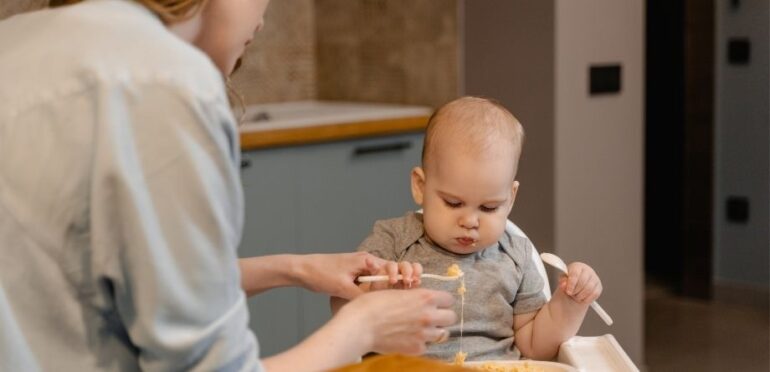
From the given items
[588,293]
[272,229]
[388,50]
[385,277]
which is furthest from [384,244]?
[388,50]

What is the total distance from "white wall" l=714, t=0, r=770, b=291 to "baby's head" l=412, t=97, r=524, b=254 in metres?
3.55

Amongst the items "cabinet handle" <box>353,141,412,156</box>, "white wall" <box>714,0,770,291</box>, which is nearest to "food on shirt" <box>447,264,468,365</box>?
"cabinet handle" <box>353,141,412,156</box>

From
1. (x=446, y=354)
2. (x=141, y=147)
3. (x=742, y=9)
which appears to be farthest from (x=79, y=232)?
(x=742, y=9)

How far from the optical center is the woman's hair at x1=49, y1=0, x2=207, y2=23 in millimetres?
1247

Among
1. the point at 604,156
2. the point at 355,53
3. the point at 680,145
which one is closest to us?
the point at 604,156

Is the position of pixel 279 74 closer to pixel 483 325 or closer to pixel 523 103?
pixel 523 103

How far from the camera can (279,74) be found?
14.6ft

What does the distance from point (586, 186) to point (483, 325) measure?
225 cm

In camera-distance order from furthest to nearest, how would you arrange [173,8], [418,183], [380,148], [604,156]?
[604,156] → [380,148] → [418,183] → [173,8]

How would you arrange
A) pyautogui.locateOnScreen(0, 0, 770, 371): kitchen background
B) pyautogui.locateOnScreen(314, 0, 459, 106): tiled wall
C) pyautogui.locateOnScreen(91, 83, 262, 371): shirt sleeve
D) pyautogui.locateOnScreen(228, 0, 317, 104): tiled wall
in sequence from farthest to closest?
pyautogui.locateOnScreen(228, 0, 317, 104): tiled wall < pyautogui.locateOnScreen(314, 0, 459, 106): tiled wall < pyautogui.locateOnScreen(0, 0, 770, 371): kitchen background < pyautogui.locateOnScreen(91, 83, 262, 371): shirt sleeve

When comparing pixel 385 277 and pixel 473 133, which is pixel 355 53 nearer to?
pixel 473 133

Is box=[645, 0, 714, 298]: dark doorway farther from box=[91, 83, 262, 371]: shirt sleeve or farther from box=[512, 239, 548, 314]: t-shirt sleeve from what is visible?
box=[91, 83, 262, 371]: shirt sleeve

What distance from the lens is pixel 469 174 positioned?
1.79 m

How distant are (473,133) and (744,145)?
3.71 metres
